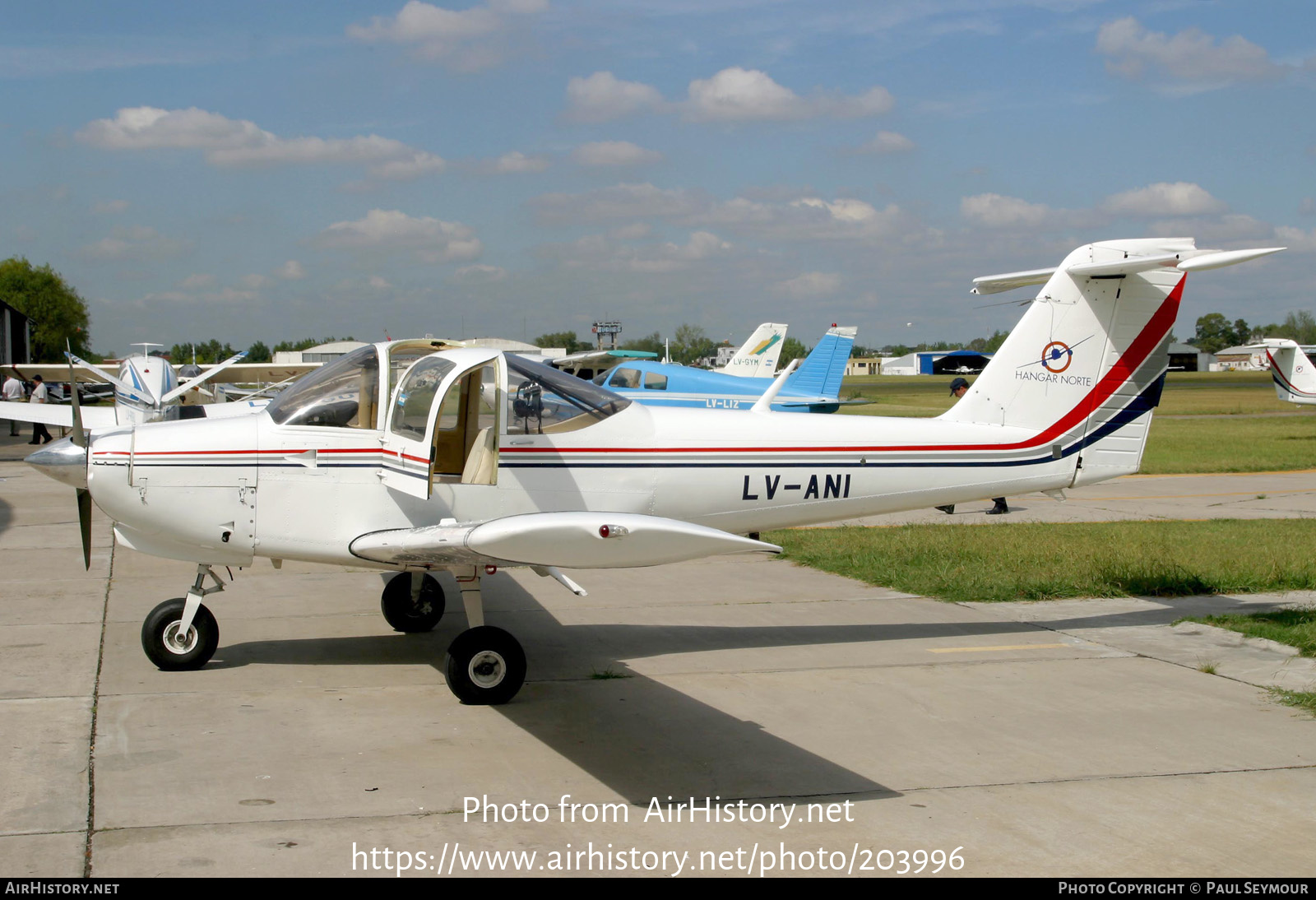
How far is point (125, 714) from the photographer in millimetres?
5734

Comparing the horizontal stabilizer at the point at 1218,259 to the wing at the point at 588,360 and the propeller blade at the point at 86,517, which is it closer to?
the propeller blade at the point at 86,517

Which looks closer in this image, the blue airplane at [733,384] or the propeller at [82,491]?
the propeller at [82,491]

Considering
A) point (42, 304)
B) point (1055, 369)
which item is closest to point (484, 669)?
point (1055, 369)

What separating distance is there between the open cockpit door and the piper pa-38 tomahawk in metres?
0.01

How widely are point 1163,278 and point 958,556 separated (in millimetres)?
3631

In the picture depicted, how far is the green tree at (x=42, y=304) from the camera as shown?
96188 millimetres

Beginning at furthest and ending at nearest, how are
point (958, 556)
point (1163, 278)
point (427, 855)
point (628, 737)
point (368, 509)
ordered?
1. point (958, 556)
2. point (1163, 278)
3. point (368, 509)
4. point (628, 737)
5. point (427, 855)

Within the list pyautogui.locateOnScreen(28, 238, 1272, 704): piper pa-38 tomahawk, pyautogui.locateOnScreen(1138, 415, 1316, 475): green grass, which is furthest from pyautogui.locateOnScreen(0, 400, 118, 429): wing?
pyautogui.locateOnScreen(1138, 415, 1316, 475): green grass

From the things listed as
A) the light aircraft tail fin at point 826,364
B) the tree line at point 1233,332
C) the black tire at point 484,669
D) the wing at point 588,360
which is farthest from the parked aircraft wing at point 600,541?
the tree line at point 1233,332

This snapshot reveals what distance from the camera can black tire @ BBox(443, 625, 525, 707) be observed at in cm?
602

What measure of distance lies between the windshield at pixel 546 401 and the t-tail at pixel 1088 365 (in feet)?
9.21

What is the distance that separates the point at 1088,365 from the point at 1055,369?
0.27 metres

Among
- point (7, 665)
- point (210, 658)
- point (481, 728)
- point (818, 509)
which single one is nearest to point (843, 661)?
point (818, 509)
